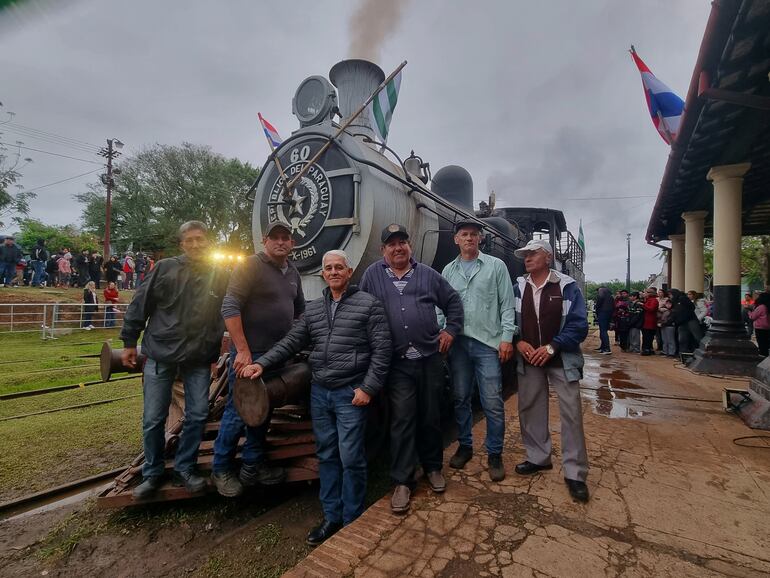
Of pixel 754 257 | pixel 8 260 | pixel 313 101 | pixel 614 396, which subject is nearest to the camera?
pixel 313 101

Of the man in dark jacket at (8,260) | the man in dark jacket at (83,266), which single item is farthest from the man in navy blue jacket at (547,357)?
the man in dark jacket at (83,266)

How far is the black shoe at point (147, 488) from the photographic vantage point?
8.74ft

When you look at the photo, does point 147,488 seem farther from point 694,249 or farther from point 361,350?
point 694,249

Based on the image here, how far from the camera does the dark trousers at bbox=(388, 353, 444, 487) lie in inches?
99.1

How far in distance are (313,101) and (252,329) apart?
2650 mm

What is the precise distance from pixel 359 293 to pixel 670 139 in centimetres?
599

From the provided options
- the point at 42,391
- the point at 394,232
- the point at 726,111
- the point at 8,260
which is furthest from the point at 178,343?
the point at 8,260

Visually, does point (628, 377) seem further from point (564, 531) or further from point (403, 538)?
point (403, 538)

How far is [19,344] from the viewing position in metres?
9.48

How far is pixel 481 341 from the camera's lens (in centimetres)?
287

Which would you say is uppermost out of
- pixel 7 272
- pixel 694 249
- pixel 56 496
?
pixel 694 249

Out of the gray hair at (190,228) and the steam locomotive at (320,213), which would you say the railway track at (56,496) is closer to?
the steam locomotive at (320,213)

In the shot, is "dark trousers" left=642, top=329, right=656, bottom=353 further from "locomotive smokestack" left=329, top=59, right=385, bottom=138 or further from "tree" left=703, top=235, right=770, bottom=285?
"tree" left=703, top=235, right=770, bottom=285

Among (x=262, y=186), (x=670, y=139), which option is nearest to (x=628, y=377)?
(x=670, y=139)
